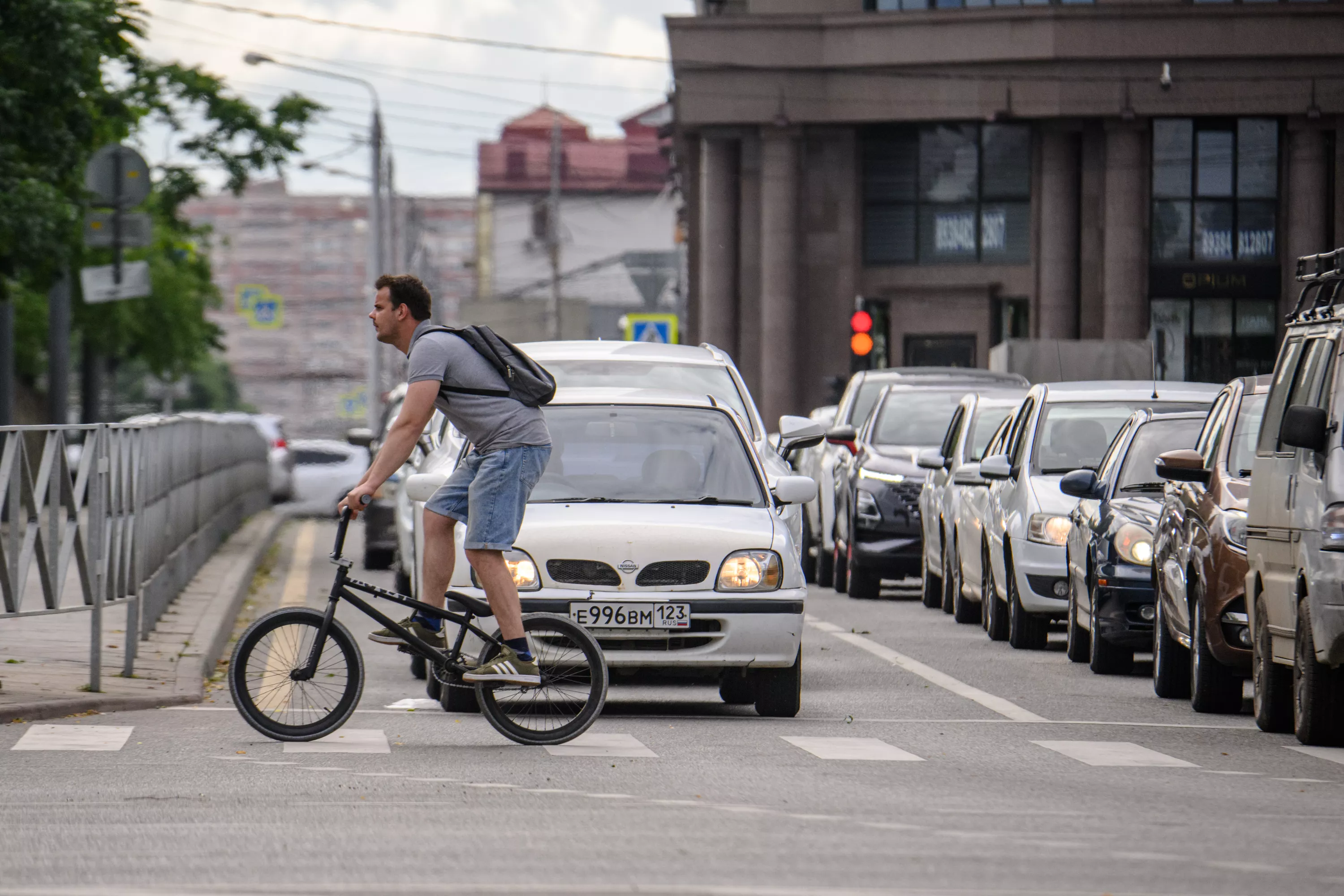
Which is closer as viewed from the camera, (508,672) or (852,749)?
(508,672)

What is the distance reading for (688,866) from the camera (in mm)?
6789

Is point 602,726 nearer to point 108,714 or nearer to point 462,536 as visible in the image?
point 462,536

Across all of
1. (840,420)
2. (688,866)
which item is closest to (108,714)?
(688,866)

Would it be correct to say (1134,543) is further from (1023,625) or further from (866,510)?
(866,510)

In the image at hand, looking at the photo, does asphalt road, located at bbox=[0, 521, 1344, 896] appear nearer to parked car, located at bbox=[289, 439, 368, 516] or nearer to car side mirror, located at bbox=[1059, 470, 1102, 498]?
car side mirror, located at bbox=[1059, 470, 1102, 498]

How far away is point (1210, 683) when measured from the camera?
40.2 ft

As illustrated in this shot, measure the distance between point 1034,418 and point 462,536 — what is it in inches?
247

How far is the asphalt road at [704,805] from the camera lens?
264 inches

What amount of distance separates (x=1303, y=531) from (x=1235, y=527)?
1.51 meters

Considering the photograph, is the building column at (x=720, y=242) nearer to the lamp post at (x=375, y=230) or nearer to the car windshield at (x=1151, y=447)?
the lamp post at (x=375, y=230)

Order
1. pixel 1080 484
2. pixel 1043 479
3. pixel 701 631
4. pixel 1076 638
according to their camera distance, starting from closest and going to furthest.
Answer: pixel 701 631, pixel 1080 484, pixel 1076 638, pixel 1043 479

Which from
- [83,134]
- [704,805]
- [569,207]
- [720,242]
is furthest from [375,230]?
[569,207]

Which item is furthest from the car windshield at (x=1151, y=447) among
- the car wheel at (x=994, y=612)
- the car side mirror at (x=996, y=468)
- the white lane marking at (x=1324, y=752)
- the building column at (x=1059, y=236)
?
the building column at (x=1059, y=236)

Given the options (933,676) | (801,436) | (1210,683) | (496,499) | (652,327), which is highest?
(652,327)
